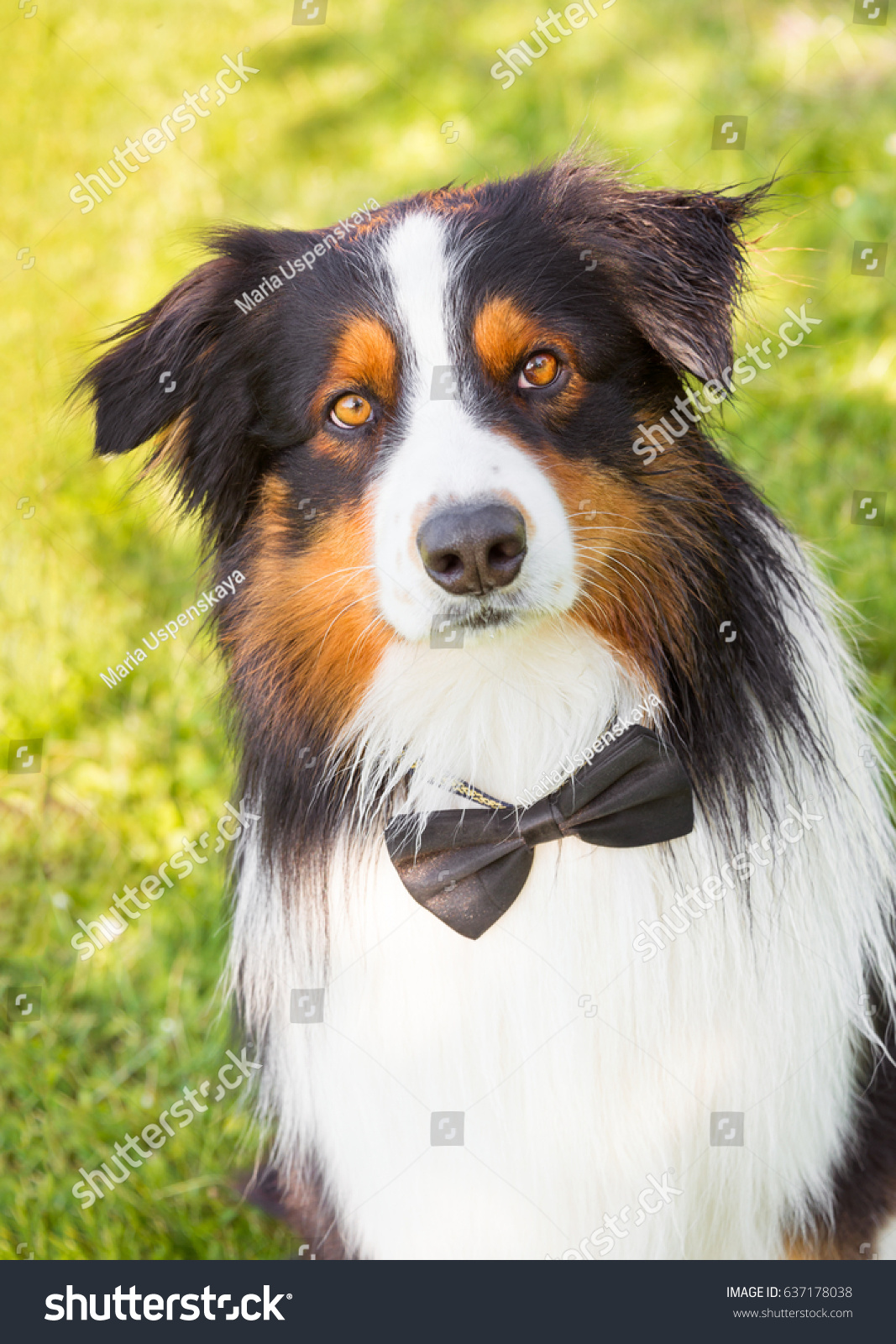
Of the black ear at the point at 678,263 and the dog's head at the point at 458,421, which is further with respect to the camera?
the black ear at the point at 678,263

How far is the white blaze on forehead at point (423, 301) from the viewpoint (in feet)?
7.97

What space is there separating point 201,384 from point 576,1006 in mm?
1572

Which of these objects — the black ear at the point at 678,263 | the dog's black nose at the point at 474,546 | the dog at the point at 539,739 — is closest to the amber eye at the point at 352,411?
the dog at the point at 539,739

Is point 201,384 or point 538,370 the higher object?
point 201,384

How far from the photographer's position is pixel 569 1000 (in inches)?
102

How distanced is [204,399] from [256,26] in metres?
5.73

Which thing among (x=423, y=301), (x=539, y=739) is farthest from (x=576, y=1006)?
(x=423, y=301)

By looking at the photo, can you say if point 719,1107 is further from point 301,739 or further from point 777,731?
point 301,739

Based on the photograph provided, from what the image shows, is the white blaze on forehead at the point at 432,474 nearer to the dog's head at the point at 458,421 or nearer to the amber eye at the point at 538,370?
the dog's head at the point at 458,421

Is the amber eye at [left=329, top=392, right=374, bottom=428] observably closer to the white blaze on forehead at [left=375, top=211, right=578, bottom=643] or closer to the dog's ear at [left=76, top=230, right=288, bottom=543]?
the white blaze on forehead at [left=375, top=211, right=578, bottom=643]

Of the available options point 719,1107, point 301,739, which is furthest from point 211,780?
point 719,1107

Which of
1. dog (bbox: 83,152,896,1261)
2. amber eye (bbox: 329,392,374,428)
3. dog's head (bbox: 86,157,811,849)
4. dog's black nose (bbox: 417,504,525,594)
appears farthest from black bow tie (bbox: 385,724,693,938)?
amber eye (bbox: 329,392,374,428)

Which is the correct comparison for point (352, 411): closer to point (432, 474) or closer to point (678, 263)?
point (432, 474)

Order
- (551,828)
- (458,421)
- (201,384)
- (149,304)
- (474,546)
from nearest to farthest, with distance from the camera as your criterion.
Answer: (474,546) < (458,421) < (551,828) < (201,384) < (149,304)
